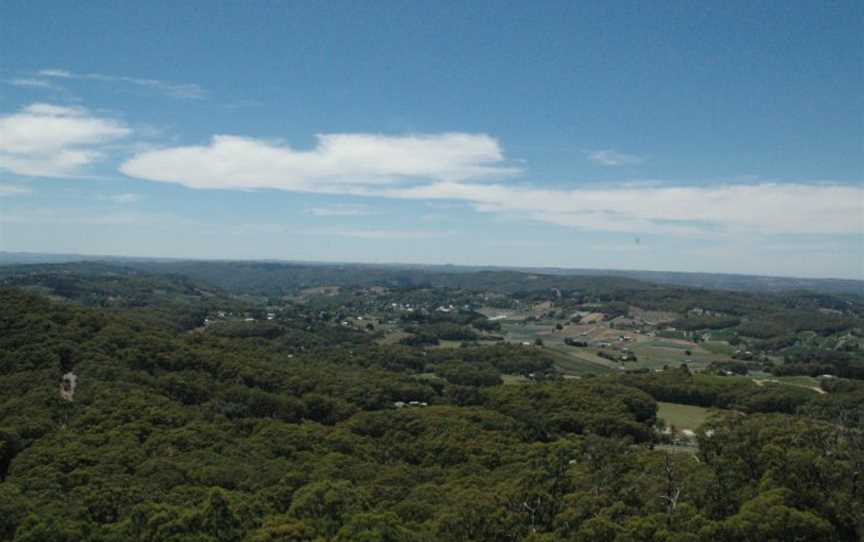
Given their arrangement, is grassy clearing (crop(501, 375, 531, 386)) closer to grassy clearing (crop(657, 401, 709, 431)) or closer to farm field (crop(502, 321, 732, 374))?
farm field (crop(502, 321, 732, 374))

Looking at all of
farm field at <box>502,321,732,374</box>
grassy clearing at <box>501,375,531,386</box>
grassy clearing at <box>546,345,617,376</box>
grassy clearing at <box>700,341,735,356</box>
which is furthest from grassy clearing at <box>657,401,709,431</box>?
grassy clearing at <box>700,341,735,356</box>

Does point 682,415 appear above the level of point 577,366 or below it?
above

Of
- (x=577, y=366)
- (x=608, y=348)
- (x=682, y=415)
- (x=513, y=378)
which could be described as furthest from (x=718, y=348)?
(x=682, y=415)

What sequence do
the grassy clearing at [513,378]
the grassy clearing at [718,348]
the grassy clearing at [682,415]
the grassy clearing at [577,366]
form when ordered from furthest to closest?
the grassy clearing at [718,348]
the grassy clearing at [577,366]
the grassy clearing at [513,378]
the grassy clearing at [682,415]

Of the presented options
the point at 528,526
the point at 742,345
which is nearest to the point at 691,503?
the point at 528,526

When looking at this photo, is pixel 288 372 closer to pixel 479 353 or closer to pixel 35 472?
pixel 35 472

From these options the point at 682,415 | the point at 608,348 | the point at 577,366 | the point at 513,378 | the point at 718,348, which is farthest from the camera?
the point at 718,348

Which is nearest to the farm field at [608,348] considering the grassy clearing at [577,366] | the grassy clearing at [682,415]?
the grassy clearing at [577,366]

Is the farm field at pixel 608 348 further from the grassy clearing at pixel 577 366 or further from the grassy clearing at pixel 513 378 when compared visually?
the grassy clearing at pixel 513 378

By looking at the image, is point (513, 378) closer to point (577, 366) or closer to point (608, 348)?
point (577, 366)
